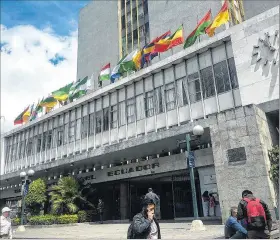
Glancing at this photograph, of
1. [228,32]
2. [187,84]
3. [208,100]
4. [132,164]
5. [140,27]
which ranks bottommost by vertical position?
[132,164]

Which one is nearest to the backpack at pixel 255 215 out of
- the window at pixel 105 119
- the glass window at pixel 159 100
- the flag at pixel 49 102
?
the glass window at pixel 159 100

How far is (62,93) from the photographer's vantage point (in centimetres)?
2822

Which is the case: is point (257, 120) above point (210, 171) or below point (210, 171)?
above

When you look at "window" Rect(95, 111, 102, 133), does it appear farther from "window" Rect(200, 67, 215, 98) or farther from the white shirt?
the white shirt

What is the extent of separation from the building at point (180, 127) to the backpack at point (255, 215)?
700 centimetres

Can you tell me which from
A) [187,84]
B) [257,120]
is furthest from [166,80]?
[257,120]

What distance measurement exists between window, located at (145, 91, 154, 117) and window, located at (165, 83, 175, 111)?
1.31 meters

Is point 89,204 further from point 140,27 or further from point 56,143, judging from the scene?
point 140,27

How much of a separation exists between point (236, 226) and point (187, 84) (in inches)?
552

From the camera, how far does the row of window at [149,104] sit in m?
18.0

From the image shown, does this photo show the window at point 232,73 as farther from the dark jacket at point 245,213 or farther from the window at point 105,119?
the dark jacket at point 245,213

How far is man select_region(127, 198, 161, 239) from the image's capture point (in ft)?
14.2

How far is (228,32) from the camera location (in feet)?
57.4

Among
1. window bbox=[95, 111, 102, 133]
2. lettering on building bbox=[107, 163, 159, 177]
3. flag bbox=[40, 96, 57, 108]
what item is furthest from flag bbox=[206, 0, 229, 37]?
flag bbox=[40, 96, 57, 108]
